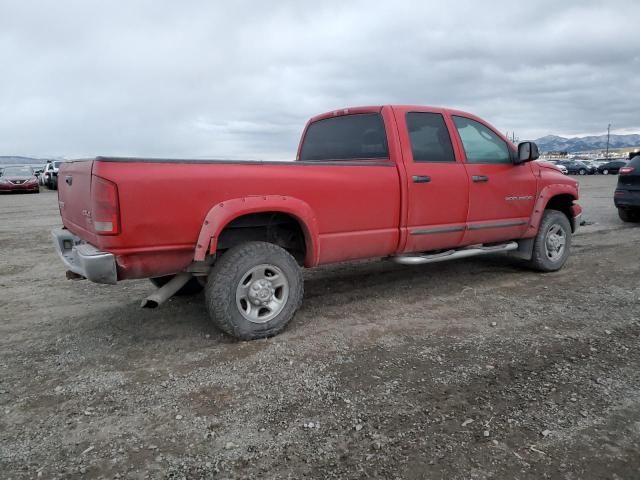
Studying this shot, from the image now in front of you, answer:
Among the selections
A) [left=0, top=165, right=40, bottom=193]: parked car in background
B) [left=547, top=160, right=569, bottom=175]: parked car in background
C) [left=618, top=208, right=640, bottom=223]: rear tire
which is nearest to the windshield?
[left=0, top=165, right=40, bottom=193]: parked car in background

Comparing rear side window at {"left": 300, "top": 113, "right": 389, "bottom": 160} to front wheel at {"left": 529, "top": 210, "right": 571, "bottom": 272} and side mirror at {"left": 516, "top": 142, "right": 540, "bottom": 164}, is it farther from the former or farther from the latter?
front wheel at {"left": 529, "top": 210, "right": 571, "bottom": 272}

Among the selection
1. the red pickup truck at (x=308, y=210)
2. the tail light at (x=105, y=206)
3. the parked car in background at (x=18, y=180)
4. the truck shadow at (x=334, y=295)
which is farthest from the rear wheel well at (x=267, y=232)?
the parked car in background at (x=18, y=180)

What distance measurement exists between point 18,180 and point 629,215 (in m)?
25.6

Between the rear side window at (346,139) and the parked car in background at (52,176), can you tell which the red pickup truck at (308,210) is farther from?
the parked car in background at (52,176)

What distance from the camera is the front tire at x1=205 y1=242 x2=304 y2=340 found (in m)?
3.56

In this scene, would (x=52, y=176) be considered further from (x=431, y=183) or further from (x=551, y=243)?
(x=551, y=243)

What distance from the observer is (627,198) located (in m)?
9.52

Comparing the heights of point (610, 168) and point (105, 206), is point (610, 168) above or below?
below

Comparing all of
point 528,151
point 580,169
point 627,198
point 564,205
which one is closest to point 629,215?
point 627,198

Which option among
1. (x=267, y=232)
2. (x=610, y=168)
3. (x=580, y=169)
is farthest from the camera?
(x=580, y=169)

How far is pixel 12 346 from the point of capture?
3.70 m

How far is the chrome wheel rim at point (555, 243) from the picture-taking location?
19.2ft

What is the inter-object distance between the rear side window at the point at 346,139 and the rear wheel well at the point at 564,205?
2.79 metres

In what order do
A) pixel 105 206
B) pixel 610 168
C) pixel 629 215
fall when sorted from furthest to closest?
pixel 610 168
pixel 629 215
pixel 105 206
